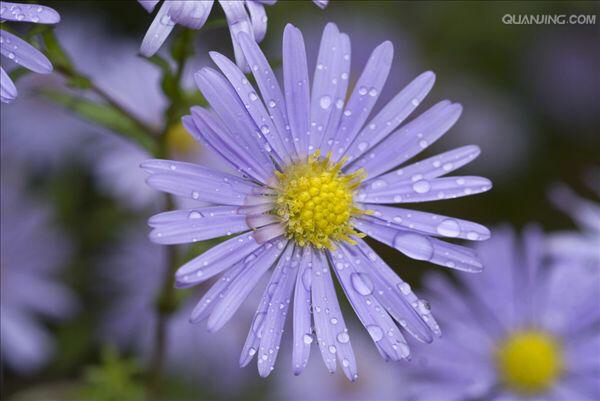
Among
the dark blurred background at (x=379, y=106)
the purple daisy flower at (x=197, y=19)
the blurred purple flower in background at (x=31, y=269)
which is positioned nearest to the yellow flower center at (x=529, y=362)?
the dark blurred background at (x=379, y=106)

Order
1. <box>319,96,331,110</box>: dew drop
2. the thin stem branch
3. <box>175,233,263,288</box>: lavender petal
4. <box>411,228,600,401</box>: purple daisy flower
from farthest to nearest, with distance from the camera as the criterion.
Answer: <box>411,228,600,401</box>: purple daisy flower, the thin stem branch, <box>319,96,331,110</box>: dew drop, <box>175,233,263,288</box>: lavender petal

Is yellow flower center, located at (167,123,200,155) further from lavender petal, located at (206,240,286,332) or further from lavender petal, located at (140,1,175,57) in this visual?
lavender petal, located at (140,1,175,57)

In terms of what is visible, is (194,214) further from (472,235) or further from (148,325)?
(148,325)

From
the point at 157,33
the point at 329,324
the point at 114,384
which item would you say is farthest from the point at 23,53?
the point at 114,384

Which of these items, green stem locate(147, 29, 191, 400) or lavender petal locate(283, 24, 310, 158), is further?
green stem locate(147, 29, 191, 400)

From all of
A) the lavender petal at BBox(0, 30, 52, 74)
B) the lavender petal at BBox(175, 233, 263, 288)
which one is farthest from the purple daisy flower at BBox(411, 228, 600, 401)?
the lavender petal at BBox(0, 30, 52, 74)

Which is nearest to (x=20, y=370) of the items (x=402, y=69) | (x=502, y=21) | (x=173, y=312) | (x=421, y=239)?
(x=173, y=312)

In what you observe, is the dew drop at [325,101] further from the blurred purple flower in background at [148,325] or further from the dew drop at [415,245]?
the blurred purple flower in background at [148,325]
